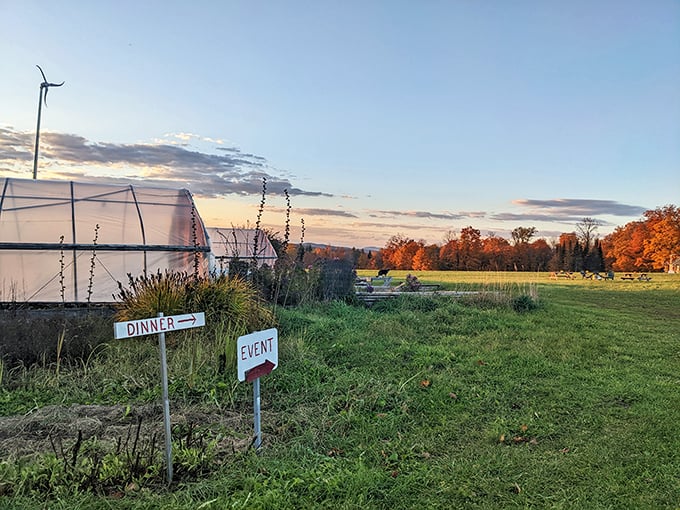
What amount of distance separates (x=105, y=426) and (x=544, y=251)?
4604cm

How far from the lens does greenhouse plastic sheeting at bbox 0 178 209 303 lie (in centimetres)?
883

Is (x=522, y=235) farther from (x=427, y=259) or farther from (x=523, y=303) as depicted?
(x=523, y=303)

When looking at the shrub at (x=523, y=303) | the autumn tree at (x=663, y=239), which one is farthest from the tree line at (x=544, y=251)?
the shrub at (x=523, y=303)

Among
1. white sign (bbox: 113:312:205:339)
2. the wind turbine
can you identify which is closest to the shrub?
white sign (bbox: 113:312:205:339)

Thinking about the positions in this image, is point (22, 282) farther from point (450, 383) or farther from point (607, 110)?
point (607, 110)

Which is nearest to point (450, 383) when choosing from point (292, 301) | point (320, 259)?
point (292, 301)

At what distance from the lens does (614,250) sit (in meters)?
45.0

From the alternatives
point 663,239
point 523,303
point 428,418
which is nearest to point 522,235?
point 663,239

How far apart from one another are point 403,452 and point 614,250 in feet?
161

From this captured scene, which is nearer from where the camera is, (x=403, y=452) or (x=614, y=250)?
(x=403, y=452)

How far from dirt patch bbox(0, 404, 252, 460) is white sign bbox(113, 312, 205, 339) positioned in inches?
30.7

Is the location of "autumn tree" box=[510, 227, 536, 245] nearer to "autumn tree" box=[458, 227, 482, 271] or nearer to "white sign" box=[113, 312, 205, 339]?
"autumn tree" box=[458, 227, 482, 271]

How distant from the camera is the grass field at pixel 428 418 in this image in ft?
9.25

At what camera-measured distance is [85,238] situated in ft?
30.5
